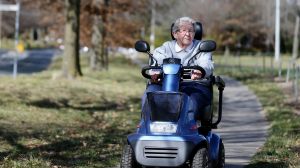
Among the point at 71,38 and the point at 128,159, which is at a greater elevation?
the point at 71,38

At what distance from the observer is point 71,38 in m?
25.0

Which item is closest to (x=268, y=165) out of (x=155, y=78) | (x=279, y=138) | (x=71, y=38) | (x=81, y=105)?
(x=155, y=78)

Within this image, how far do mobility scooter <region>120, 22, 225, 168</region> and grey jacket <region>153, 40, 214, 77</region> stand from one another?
0.32 meters

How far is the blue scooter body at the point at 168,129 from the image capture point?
7094mm

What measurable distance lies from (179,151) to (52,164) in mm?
2737

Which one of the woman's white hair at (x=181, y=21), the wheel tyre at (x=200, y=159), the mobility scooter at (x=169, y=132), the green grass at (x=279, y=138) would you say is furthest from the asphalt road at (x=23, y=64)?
the wheel tyre at (x=200, y=159)

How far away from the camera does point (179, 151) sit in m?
7.08

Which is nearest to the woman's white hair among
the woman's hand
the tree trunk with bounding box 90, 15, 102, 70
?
the woman's hand

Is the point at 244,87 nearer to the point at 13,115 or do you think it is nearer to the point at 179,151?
the point at 13,115

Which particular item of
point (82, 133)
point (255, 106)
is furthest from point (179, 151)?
point (255, 106)

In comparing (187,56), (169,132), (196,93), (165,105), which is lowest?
(169,132)

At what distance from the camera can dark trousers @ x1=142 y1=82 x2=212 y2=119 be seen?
7.62m

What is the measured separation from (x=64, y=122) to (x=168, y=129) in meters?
8.19

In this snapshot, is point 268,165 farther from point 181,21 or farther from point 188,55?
point 181,21
